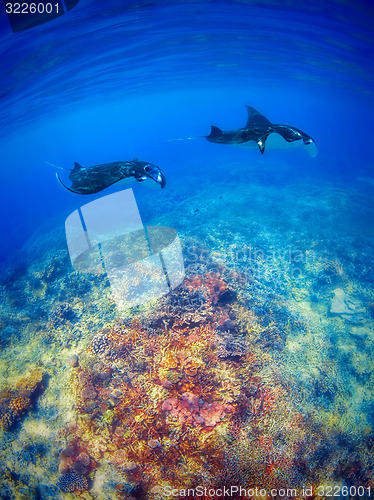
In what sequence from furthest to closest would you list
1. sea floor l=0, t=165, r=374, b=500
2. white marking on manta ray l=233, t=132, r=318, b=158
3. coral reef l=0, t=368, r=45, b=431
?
coral reef l=0, t=368, r=45, b=431
white marking on manta ray l=233, t=132, r=318, b=158
sea floor l=0, t=165, r=374, b=500

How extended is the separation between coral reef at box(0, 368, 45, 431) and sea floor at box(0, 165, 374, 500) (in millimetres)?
31

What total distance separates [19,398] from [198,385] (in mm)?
5201

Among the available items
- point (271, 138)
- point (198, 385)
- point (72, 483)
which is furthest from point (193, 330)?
point (271, 138)

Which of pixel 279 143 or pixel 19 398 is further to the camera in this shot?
pixel 19 398

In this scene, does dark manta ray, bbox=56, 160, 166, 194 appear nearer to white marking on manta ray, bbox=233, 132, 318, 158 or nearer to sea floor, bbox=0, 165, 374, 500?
white marking on manta ray, bbox=233, 132, 318, 158

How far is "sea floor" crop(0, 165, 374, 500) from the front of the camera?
15.5 feet

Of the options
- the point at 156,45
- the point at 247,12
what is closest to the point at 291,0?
the point at 247,12

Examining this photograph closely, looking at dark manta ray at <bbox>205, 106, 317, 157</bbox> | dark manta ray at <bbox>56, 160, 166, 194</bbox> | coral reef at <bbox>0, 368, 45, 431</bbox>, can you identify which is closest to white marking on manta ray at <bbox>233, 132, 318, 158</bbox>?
dark manta ray at <bbox>205, 106, 317, 157</bbox>

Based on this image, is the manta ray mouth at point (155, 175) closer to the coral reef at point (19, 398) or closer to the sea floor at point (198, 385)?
the sea floor at point (198, 385)

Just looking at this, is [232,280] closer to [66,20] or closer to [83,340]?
[83,340]

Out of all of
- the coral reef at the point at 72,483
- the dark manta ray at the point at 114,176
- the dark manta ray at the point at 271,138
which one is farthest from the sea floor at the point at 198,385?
the dark manta ray at the point at 271,138

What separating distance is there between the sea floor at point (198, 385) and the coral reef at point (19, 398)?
0.10 feet

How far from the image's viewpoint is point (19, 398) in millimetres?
6250

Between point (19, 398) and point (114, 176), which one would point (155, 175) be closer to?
point (114, 176)
